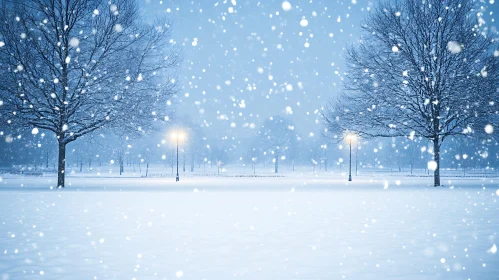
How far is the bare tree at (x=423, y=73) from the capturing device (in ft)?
72.7

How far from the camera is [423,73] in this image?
22797mm

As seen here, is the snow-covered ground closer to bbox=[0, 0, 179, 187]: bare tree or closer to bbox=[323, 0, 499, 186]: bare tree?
bbox=[0, 0, 179, 187]: bare tree

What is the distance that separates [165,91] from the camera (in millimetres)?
22719

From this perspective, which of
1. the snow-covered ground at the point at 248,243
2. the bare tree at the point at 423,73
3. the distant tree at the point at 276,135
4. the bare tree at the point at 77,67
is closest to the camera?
the snow-covered ground at the point at 248,243

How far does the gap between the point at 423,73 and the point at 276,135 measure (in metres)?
46.3

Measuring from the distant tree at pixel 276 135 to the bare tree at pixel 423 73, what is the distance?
1599 inches

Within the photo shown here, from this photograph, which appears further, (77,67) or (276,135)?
(276,135)

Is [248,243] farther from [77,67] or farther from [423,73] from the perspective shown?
[423,73]

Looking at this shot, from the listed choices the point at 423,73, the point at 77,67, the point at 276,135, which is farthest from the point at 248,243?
the point at 276,135

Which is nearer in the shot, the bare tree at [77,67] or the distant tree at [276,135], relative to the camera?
the bare tree at [77,67]

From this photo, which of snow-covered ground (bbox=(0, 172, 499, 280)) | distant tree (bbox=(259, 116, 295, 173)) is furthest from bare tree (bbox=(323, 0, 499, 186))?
distant tree (bbox=(259, 116, 295, 173))

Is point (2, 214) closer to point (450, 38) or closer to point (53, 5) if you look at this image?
point (53, 5)

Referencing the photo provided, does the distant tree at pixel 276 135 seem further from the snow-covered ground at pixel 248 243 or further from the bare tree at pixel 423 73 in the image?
the snow-covered ground at pixel 248 243

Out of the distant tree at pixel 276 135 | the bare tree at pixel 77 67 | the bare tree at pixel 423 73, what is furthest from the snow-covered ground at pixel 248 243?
the distant tree at pixel 276 135
